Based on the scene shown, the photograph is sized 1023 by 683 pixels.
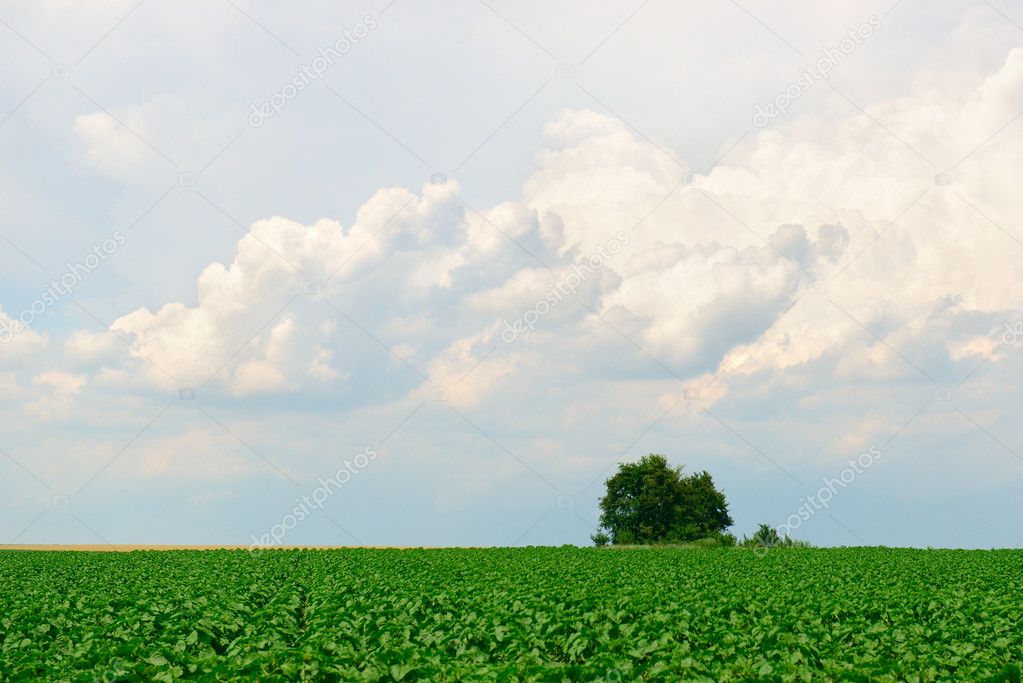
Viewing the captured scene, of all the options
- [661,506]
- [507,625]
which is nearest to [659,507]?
[661,506]

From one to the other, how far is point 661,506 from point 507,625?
60134 millimetres

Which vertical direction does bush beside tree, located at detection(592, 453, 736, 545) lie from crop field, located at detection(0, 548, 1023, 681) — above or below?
above

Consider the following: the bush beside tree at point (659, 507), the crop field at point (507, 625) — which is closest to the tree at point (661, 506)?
the bush beside tree at point (659, 507)

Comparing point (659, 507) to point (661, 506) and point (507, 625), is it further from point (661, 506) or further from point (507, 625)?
point (507, 625)

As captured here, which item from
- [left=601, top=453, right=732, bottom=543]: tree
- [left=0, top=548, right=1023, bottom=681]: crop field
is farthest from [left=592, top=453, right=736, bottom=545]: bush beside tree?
[left=0, top=548, right=1023, bottom=681]: crop field

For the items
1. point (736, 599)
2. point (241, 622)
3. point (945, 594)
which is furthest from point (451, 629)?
point (945, 594)

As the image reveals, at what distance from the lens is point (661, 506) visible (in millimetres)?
73750

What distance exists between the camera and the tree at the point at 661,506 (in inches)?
2862

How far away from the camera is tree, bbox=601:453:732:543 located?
238 ft

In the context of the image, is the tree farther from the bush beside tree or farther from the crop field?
the crop field

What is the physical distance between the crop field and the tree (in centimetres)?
3813

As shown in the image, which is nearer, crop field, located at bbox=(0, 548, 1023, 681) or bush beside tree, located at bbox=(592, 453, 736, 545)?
crop field, located at bbox=(0, 548, 1023, 681)

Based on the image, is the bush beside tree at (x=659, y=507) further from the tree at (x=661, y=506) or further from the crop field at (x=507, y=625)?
the crop field at (x=507, y=625)

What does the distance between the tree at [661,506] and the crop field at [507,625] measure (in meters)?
38.1
